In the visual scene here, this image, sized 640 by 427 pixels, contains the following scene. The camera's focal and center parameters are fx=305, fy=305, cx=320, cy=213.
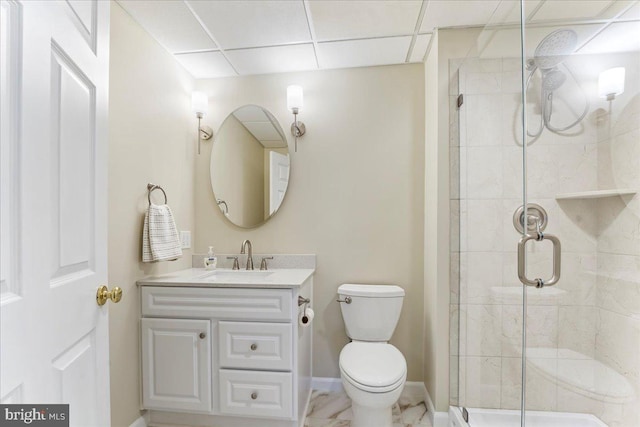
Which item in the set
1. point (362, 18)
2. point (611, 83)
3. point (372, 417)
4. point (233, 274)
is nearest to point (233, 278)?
point (233, 274)

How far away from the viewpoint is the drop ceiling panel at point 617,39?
3.46 ft

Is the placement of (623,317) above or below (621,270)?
below

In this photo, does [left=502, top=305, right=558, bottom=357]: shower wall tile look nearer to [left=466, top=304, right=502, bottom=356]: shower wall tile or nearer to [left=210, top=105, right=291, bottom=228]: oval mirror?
[left=466, top=304, right=502, bottom=356]: shower wall tile

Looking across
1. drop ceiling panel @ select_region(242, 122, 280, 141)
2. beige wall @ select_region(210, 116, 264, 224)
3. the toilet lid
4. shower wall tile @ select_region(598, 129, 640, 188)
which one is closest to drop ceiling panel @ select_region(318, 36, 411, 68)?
drop ceiling panel @ select_region(242, 122, 280, 141)

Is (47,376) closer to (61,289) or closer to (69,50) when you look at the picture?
(61,289)

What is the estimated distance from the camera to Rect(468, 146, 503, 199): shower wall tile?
1524mm

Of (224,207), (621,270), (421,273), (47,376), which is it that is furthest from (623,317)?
(224,207)

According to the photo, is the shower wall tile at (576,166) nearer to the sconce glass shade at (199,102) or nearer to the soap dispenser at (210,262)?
the soap dispenser at (210,262)

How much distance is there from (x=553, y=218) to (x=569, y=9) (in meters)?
0.85

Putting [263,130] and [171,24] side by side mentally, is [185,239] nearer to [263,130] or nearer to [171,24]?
[263,130]

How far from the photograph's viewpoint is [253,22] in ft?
5.65

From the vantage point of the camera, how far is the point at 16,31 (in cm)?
65

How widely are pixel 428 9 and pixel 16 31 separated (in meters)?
1.72

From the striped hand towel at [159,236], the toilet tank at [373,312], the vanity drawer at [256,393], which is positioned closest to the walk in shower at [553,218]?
the toilet tank at [373,312]
